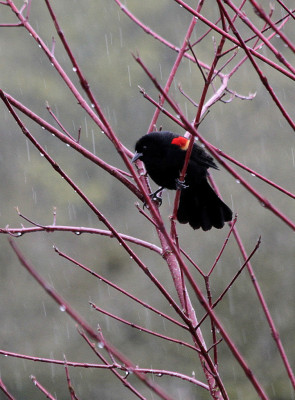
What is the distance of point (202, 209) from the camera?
258cm

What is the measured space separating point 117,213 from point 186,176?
162 inches

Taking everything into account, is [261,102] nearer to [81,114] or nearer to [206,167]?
[81,114]

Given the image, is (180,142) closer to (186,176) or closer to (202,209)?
(186,176)

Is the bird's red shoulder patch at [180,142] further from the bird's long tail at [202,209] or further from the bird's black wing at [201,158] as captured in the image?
the bird's long tail at [202,209]

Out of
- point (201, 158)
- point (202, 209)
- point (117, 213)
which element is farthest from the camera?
point (117, 213)

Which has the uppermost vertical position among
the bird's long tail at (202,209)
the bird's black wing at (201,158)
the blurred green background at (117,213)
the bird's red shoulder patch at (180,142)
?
the blurred green background at (117,213)

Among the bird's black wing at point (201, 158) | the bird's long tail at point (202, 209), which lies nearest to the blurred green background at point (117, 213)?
the bird's black wing at point (201, 158)

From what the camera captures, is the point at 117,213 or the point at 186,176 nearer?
the point at 186,176

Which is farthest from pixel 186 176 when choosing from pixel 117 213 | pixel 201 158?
pixel 117 213

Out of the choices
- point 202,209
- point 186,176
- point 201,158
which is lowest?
point 202,209

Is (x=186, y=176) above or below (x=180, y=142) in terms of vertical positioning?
below

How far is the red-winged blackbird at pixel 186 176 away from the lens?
257cm

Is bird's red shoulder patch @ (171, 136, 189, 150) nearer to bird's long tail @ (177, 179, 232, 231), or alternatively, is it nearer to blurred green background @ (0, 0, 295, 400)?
bird's long tail @ (177, 179, 232, 231)

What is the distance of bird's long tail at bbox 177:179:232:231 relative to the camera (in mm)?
2539
